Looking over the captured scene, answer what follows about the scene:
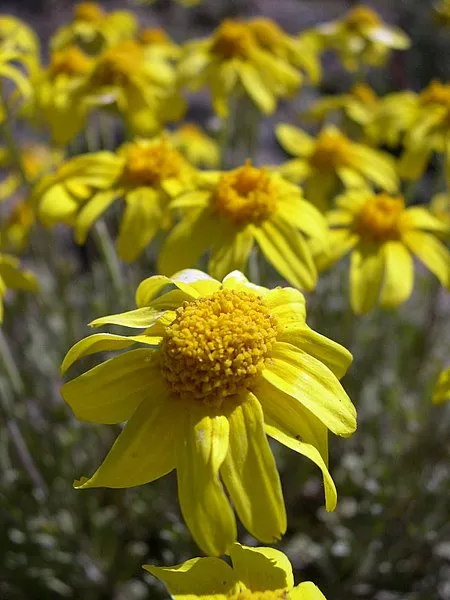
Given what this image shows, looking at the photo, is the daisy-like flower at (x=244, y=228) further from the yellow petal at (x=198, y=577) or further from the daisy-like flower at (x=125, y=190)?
the yellow petal at (x=198, y=577)

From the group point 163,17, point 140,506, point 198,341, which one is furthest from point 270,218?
point 163,17

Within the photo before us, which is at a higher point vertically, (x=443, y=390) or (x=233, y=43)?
(x=233, y=43)

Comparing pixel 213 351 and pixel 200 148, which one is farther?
pixel 200 148

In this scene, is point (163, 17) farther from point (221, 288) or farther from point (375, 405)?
point (221, 288)

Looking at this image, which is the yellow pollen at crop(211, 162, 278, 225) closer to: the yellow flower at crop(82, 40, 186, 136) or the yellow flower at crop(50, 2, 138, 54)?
the yellow flower at crop(82, 40, 186, 136)

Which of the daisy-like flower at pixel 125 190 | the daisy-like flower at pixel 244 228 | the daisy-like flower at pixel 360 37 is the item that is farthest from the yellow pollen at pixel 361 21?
the daisy-like flower at pixel 244 228

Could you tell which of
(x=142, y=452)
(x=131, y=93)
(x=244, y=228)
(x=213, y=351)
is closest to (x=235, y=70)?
(x=131, y=93)

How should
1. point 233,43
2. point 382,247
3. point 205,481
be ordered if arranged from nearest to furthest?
→ 1. point 205,481
2. point 382,247
3. point 233,43

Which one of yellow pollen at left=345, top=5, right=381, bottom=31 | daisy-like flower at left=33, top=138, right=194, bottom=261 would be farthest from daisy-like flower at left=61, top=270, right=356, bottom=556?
yellow pollen at left=345, top=5, right=381, bottom=31

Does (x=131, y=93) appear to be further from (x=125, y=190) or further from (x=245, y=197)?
(x=245, y=197)
